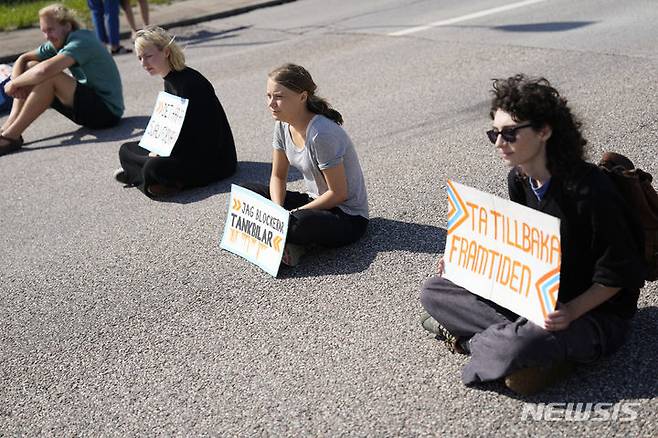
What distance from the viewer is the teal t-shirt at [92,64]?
8.91 metres

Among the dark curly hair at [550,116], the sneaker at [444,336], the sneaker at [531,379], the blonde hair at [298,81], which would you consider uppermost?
the dark curly hair at [550,116]

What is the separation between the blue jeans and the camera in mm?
13375

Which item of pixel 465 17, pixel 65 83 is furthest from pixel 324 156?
pixel 465 17

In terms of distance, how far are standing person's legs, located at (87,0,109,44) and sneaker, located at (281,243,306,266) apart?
9150 millimetres

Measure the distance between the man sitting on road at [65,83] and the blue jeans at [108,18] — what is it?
4342mm

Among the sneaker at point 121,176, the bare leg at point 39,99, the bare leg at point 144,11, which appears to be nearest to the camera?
the sneaker at point 121,176

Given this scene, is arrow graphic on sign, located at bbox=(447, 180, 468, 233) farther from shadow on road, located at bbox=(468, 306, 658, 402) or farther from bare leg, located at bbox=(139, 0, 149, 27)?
bare leg, located at bbox=(139, 0, 149, 27)

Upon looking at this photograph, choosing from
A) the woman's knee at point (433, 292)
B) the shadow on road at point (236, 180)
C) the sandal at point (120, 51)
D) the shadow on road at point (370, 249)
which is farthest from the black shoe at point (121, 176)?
the sandal at point (120, 51)

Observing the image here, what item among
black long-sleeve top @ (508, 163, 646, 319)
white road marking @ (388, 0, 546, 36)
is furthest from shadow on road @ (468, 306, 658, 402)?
white road marking @ (388, 0, 546, 36)

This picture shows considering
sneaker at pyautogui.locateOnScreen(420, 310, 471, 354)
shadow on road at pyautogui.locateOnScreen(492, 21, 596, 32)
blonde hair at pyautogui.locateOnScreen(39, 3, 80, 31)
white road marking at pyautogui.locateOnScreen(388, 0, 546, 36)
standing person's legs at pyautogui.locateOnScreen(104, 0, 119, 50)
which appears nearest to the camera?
sneaker at pyautogui.locateOnScreen(420, 310, 471, 354)

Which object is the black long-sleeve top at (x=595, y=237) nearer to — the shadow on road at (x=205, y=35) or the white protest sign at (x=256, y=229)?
the white protest sign at (x=256, y=229)

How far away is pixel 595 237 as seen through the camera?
3.68 metres

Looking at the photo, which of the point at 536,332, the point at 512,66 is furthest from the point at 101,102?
the point at 536,332

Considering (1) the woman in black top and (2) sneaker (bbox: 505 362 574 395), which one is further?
(1) the woman in black top
